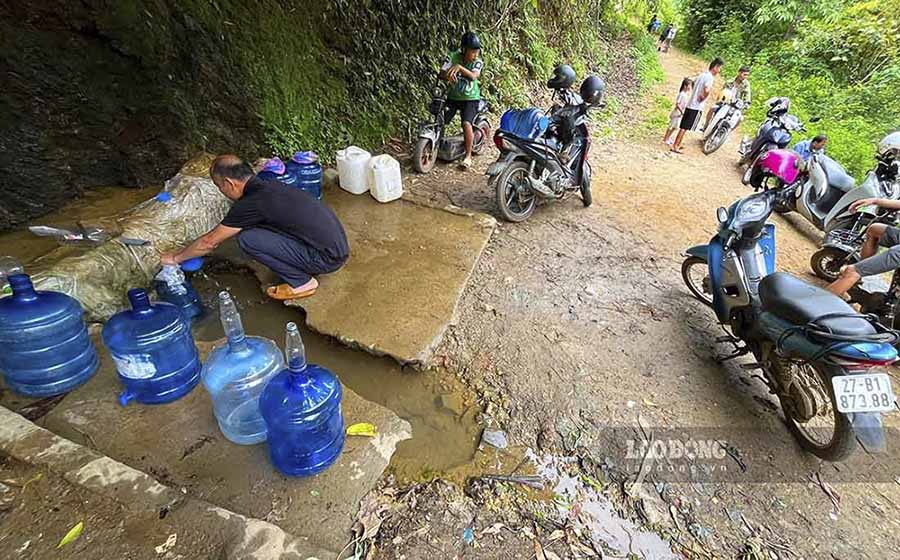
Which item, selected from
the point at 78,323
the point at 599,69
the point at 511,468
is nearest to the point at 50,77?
the point at 78,323

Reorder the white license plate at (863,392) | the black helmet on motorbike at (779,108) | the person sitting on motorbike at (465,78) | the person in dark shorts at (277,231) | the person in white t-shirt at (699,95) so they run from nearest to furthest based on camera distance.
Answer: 1. the white license plate at (863,392)
2. the person in dark shorts at (277,231)
3. the person sitting on motorbike at (465,78)
4. the black helmet on motorbike at (779,108)
5. the person in white t-shirt at (699,95)

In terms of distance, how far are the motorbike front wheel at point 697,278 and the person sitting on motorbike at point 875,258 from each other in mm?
756

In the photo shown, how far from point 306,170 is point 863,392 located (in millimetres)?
4237

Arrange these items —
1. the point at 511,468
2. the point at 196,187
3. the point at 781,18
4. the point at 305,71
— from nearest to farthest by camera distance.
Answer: the point at 511,468
the point at 196,187
the point at 305,71
the point at 781,18

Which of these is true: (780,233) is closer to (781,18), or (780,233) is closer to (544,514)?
(544,514)

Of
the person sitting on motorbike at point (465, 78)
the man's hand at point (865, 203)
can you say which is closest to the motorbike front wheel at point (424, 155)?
the person sitting on motorbike at point (465, 78)

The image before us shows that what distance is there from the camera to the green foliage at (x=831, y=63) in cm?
835

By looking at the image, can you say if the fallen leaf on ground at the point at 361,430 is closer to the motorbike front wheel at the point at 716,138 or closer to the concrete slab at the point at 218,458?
the concrete slab at the point at 218,458

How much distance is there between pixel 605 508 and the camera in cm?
212

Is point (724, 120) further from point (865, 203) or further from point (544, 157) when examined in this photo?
point (544, 157)

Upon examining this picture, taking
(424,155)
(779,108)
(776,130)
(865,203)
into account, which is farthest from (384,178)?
(779,108)

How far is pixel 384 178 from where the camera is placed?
14.0 ft

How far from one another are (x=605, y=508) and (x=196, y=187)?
11.8ft

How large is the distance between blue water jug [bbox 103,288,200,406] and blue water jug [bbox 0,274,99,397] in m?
0.31
